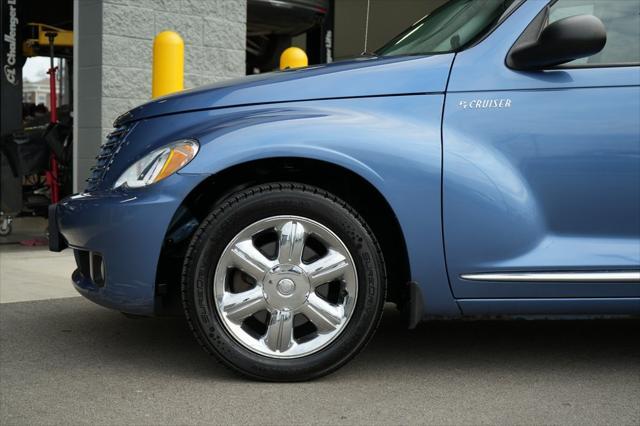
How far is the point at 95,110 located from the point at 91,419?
483cm

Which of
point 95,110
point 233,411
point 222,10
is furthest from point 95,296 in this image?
point 222,10

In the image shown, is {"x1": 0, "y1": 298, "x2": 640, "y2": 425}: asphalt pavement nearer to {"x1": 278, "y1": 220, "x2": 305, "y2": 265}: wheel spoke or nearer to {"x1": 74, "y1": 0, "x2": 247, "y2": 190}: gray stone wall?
{"x1": 278, "y1": 220, "x2": 305, "y2": 265}: wheel spoke

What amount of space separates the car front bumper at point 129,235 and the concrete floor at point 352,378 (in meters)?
0.34

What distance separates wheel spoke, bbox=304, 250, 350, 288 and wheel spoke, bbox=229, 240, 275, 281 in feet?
0.52

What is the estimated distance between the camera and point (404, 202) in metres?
3.38

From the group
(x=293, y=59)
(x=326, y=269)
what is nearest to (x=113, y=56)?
(x=293, y=59)

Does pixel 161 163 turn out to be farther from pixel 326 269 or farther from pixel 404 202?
pixel 404 202

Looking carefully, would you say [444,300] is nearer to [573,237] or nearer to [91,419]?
[573,237]

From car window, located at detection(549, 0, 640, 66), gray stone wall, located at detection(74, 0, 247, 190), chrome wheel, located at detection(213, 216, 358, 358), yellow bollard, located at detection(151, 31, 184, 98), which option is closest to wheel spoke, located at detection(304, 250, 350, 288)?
chrome wheel, located at detection(213, 216, 358, 358)

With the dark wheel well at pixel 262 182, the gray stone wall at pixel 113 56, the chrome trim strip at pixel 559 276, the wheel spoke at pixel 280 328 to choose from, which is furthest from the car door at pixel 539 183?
the gray stone wall at pixel 113 56

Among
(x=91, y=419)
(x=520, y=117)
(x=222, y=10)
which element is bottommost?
(x=91, y=419)

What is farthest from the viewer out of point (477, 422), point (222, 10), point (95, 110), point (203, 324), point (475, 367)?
point (222, 10)

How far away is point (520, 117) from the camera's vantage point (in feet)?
11.2

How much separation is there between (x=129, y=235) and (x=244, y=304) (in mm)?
521
